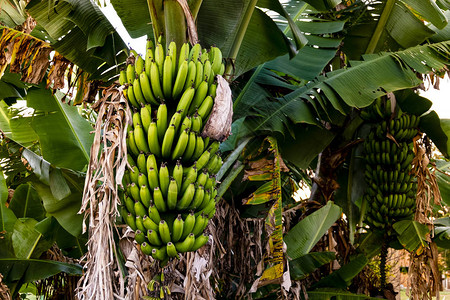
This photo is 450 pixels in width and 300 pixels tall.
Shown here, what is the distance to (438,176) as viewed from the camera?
428 cm

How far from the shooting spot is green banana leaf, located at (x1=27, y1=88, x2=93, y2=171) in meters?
3.09

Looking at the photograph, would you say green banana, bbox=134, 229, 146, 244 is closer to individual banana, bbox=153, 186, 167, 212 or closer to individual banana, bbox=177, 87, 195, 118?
individual banana, bbox=153, 186, 167, 212

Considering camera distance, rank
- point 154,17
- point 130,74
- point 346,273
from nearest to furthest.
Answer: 1. point 130,74
2. point 154,17
3. point 346,273

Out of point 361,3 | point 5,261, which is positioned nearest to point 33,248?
point 5,261

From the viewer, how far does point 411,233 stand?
3211mm

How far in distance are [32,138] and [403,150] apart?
9.87ft

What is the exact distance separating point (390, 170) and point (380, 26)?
3.82 feet

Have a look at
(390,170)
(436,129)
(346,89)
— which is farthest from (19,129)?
(436,129)

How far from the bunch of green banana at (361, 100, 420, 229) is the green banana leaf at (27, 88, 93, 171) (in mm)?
2230

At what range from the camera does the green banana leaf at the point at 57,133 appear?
3086 millimetres

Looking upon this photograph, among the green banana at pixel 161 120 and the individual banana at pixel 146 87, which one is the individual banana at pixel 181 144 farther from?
the individual banana at pixel 146 87

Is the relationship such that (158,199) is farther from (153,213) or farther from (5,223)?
(5,223)

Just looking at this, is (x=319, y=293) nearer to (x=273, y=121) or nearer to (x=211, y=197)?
(x=273, y=121)

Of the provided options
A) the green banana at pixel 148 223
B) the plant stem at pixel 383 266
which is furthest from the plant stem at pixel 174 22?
the plant stem at pixel 383 266
